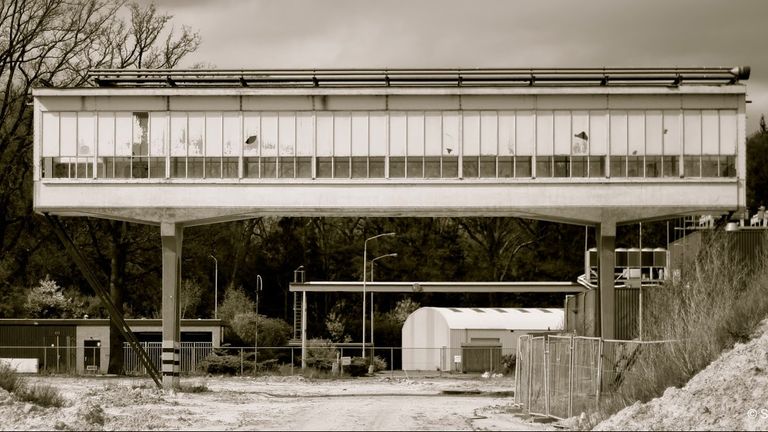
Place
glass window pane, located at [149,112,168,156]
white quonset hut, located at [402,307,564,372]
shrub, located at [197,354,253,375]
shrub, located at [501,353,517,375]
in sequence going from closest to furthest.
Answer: glass window pane, located at [149,112,168,156]
shrub, located at [197,354,253,375]
shrub, located at [501,353,517,375]
white quonset hut, located at [402,307,564,372]

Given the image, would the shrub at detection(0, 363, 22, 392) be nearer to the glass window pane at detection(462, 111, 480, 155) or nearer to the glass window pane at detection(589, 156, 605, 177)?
the glass window pane at detection(462, 111, 480, 155)

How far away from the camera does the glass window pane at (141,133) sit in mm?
48031

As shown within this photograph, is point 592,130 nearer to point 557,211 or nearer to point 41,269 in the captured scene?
point 557,211

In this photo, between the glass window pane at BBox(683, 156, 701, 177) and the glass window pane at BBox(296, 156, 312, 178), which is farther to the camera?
the glass window pane at BBox(296, 156, 312, 178)

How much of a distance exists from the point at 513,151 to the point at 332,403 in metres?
12.5

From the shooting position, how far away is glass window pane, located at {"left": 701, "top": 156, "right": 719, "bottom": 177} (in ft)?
153

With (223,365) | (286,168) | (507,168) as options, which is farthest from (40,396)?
(223,365)

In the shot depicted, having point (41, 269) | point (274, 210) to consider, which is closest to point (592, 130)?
point (274, 210)

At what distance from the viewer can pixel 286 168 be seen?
1877 inches

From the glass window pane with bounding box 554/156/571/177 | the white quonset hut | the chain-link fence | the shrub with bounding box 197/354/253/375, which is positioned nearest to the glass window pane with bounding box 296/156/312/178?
the glass window pane with bounding box 554/156/571/177

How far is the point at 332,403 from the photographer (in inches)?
1583

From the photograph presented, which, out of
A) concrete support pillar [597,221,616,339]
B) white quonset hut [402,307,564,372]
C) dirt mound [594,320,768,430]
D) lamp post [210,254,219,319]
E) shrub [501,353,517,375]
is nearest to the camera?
dirt mound [594,320,768,430]

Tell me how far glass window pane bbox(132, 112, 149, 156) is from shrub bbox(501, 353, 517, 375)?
31539 mm

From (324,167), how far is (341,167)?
2.07 ft
